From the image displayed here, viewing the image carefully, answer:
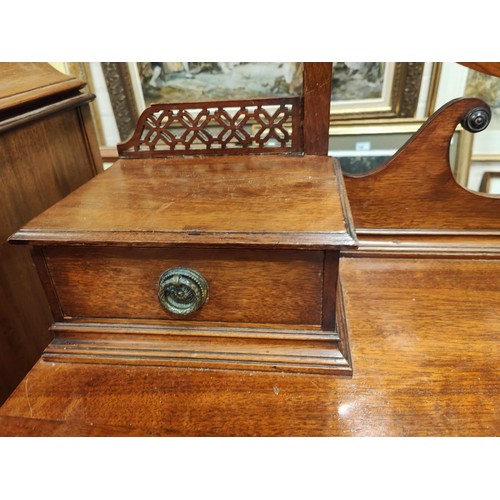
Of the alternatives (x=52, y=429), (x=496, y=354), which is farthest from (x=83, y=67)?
(x=496, y=354)

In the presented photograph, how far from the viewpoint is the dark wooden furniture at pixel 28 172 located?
788mm

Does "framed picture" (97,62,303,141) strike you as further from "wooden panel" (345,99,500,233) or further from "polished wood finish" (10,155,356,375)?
"polished wood finish" (10,155,356,375)

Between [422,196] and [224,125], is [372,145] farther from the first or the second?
[224,125]

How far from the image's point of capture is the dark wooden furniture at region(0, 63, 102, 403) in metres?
0.79

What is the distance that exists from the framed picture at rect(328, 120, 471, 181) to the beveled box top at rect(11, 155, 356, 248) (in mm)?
519

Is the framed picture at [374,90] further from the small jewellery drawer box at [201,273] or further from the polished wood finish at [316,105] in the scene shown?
the small jewellery drawer box at [201,273]

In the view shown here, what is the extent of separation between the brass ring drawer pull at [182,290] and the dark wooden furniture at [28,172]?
39 cm

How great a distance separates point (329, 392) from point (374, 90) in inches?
41.5

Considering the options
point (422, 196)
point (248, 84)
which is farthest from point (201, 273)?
point (248, 84)

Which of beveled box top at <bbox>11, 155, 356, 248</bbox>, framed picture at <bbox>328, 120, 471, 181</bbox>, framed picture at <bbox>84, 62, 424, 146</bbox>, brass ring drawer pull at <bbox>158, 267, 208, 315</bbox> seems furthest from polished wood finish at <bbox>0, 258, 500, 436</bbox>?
framed picture at <bbox>84, 62, 424, 146</bbox>

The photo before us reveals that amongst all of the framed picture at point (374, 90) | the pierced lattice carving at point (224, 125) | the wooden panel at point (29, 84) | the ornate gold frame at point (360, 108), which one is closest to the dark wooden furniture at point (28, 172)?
the wooden panel at point (29, 84)

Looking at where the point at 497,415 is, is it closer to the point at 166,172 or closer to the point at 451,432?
the point at 451,432

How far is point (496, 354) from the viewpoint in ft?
2.11

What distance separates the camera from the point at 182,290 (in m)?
0.62
